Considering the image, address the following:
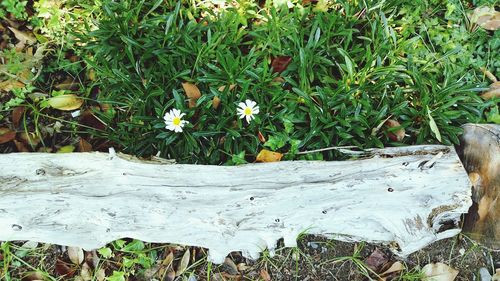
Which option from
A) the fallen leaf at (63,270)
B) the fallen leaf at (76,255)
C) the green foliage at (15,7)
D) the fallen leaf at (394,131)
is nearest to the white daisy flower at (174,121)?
the fallen leaf at (76,255)

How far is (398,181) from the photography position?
244 centimetres

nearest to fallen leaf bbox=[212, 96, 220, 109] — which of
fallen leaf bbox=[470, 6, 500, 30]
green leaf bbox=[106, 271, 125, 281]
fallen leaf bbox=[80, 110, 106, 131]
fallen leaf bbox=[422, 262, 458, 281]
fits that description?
fallen leaf bbox=[80, 110, 106, 131]

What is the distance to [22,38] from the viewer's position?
3.23 m

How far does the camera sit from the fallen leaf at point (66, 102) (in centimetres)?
Answer: 307

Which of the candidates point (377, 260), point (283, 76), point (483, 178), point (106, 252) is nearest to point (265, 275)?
point (377, 260)

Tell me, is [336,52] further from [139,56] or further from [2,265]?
[2,265]

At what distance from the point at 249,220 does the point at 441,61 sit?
5.01ft

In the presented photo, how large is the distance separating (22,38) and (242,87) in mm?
1517

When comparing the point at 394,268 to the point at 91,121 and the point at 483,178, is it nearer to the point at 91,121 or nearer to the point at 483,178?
the point at 483,178

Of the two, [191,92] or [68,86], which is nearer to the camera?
[191,92]

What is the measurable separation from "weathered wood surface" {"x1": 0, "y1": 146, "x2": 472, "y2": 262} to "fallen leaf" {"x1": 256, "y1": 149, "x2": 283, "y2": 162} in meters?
0.22

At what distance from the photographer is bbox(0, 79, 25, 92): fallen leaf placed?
10.2 ft

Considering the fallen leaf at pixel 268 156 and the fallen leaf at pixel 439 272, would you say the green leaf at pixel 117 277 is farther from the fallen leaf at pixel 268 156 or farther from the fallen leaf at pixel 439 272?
the fallen leaf at pixel 439 272

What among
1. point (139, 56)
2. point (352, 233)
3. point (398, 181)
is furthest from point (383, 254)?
point (139, 56)
